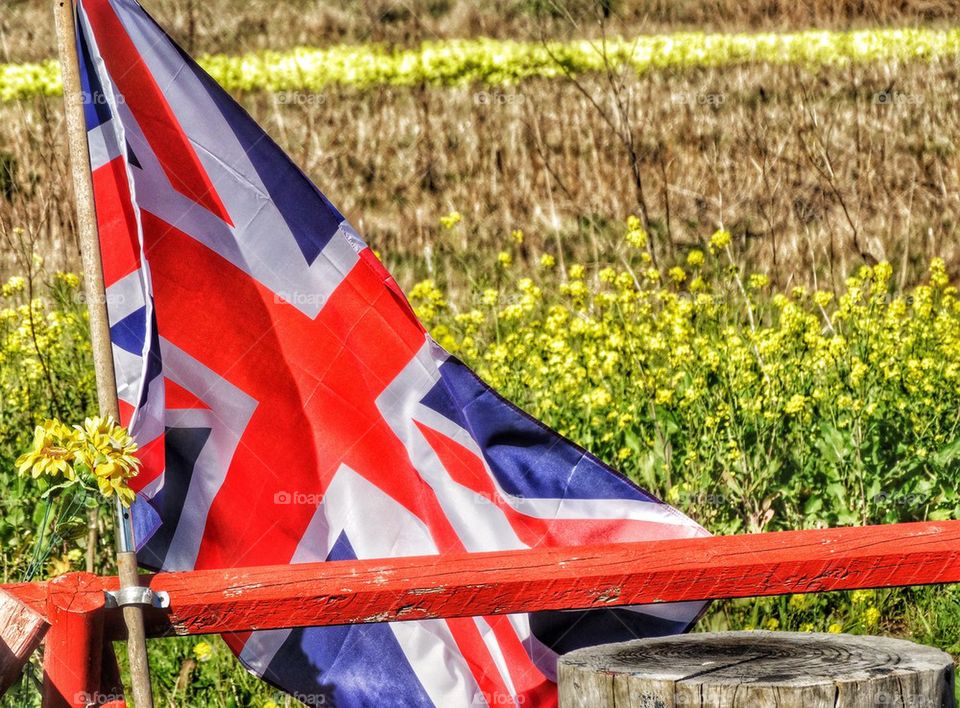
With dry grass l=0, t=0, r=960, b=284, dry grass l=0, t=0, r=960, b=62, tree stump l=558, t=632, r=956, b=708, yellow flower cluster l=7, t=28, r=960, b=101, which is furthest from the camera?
dry grass l=0, t=0, r=960, b=62

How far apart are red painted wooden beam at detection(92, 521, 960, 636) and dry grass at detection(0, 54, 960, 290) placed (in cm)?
721

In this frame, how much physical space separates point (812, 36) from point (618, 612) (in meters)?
9.86

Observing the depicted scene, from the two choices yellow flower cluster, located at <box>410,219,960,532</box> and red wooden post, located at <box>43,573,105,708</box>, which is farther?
yellow flower cluster, located at <box>410,219,960,532</box>

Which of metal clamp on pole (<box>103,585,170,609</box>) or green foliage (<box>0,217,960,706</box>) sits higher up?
metal clamp on pole (<box>103,585,170,609</box>)

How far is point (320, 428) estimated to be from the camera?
279cm

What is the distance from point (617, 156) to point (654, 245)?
4.61 feet

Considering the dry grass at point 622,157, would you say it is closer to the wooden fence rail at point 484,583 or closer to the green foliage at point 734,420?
the green foliage at point 734,420

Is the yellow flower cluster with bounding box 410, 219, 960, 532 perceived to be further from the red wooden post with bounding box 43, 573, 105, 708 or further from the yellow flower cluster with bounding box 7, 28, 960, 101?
the yellow flower cluster with bounding box 7, 28, 960, 101

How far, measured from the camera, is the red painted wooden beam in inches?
89.3

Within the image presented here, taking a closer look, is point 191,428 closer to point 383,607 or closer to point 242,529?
point 242,529

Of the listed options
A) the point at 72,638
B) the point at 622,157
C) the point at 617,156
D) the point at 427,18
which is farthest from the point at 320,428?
the point at 427,18

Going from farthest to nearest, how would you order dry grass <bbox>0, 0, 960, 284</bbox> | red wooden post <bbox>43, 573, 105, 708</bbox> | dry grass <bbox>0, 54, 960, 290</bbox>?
dry grass <bbox>0, 54, 960, 290</bbox>, dry grass <bbox>0, 0, 960, 284</bbox>, red wooden post <bbox>43, 573, 105, 708</bbox>

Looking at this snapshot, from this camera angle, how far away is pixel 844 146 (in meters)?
10.5

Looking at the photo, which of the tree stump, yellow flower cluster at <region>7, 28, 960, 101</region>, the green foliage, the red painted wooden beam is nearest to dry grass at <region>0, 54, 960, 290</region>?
yellow flower cluster at <region>7, 28, 960, 101</region>
